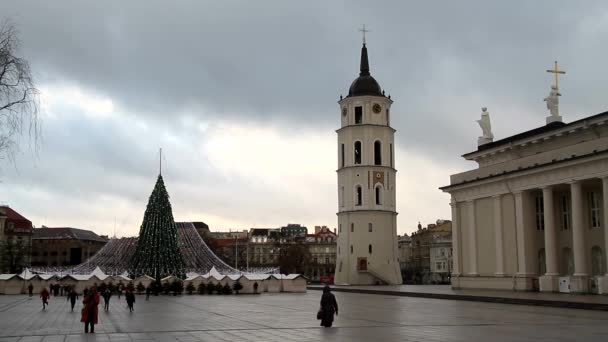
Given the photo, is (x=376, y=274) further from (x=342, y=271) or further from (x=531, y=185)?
(x=531, y=185)

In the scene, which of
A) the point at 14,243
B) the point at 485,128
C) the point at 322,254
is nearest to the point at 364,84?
the point at 485,128

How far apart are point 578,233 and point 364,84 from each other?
47.1 m

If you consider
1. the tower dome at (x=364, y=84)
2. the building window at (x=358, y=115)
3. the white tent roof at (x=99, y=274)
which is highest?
the tower dome at (x=364, y=84)

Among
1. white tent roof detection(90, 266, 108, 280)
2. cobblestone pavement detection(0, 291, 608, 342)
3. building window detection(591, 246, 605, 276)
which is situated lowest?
cobblestone pavement detection(0, 291, 608, 342)

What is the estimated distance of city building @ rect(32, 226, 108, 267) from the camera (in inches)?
6201

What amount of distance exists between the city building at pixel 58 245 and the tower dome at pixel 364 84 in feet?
283

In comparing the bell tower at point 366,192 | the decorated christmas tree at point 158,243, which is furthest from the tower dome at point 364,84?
the decorated christmas tree at point 158,243

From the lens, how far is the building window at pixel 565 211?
46.0 meters

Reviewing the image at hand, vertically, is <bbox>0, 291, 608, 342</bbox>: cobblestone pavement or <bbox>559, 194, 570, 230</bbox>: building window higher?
<bbox>559, 194, 570, 230</bbox>: building window

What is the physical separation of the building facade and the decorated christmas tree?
22.9 m

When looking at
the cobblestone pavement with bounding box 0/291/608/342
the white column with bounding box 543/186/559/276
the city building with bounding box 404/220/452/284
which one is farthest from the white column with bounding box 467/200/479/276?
the city building with bounding box 404/220/452/284

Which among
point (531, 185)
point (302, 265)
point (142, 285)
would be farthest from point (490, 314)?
point (302, 265)

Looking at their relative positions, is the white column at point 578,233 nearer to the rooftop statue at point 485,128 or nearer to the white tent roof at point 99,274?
the rooftop statue at point 485,128

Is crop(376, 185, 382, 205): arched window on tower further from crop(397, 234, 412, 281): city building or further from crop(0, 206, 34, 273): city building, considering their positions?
crop(397, 234, 412, 281): city building
